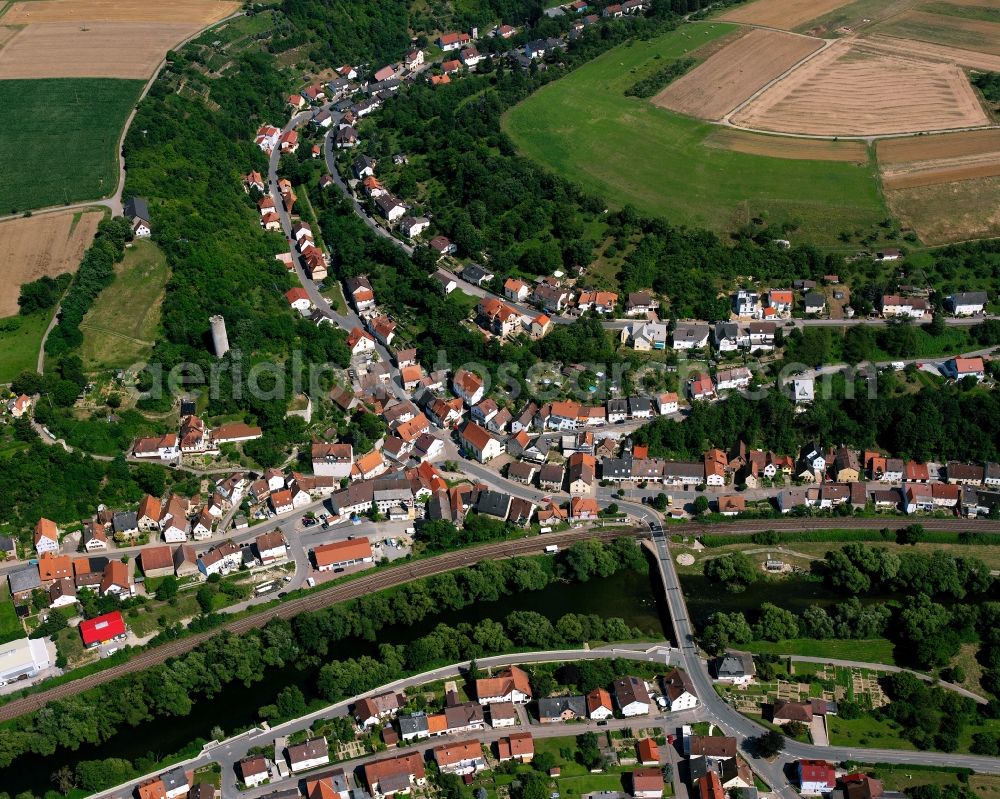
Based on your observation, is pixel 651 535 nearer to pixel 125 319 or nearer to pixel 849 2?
pixel 125 319

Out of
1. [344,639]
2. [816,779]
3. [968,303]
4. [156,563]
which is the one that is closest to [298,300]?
[156,563]

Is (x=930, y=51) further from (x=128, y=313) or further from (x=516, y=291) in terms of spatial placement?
(x=128, y=313)

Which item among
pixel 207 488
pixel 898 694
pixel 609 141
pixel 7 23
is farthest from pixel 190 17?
pixel 898 694

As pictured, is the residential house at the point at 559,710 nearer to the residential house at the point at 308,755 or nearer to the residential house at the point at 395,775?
the residential house at the point at 395,775

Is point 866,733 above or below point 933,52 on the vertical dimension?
below

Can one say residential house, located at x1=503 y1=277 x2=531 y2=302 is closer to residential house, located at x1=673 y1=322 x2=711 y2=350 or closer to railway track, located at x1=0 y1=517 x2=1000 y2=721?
residential house, located at x1=673 y1=322 x2=711 y2=350

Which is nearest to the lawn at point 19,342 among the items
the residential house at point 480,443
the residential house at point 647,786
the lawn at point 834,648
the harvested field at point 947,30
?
the residential house at point 480,443
